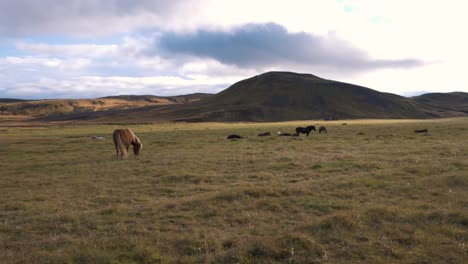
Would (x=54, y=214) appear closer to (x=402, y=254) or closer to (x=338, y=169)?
(x=402, y=254)

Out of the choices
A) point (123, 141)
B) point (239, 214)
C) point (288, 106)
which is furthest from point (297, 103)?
point (239, 214)

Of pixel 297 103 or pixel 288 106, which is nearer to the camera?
pixel 288 106

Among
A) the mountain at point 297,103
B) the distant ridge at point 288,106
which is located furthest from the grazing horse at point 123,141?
the distant ridge at point 288,106

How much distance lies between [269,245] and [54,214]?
21.0 ft

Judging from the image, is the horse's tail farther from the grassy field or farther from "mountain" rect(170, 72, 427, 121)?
"mountain" rect(170, 72, 427, 121)

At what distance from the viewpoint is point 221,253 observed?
705 cm

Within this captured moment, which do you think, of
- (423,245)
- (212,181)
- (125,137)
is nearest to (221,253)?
(423,245)

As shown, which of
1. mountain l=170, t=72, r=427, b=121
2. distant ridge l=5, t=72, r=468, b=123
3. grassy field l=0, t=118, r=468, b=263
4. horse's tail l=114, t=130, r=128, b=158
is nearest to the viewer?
grassy field l=0, t=118, r=468, b=263

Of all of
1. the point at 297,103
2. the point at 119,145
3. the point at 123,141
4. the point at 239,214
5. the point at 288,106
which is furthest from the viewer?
the point at 297,103

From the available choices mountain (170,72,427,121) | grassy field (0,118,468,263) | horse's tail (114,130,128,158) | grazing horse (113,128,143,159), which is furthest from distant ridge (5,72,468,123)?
grassy field (0,118,468,263)

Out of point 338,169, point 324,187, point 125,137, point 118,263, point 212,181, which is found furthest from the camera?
point 125,137

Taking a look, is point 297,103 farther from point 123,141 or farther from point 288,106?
point 123,141

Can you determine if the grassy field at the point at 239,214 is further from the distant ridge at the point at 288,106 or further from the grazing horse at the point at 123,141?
the distant ridge at the point at 288,106

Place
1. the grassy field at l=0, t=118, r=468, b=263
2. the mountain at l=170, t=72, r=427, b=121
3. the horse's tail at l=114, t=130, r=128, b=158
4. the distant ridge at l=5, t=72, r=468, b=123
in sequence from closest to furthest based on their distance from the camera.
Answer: the grassy field at l=0, t=118, r=468, b=263 → the horse's tail at l=114, t=130, r=128, b=158 → the distant ridge at l=5, t=72, r=468, b=123 → the mountain at l=170, t=72, r=427, b=121
